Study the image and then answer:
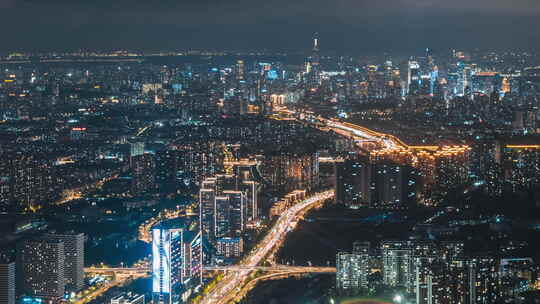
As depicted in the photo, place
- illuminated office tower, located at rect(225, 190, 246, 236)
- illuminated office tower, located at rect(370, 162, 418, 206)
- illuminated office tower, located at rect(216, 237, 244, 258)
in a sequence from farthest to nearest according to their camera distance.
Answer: illuminated office tower, located at rect(370, 162, 418, 206)
illuminated office tower, located at rect(225, 190, 246, 236)
illuminated office tower, located at rect(216, 237, 244, 258)

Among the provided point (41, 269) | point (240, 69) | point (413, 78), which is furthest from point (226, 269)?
point (240, 69)

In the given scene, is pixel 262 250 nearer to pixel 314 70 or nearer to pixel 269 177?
pixel 269 177

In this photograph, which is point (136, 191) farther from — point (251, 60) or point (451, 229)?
point (251, 60)

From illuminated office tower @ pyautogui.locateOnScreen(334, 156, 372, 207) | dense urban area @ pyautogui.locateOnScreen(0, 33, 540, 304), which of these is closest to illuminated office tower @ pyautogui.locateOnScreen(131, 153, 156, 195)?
dense urban area @ pyautogui.locateOnScreen(0, 33, 540, 304)

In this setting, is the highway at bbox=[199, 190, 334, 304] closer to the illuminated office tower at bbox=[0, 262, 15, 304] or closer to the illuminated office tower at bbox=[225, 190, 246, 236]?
the illuminated office tower at bbox=[225, 190, 246, 236]

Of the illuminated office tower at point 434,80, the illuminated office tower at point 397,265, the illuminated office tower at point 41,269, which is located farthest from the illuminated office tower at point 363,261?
the illuminated office tower at point 434,80

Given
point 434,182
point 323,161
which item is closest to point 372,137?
point 323,161
